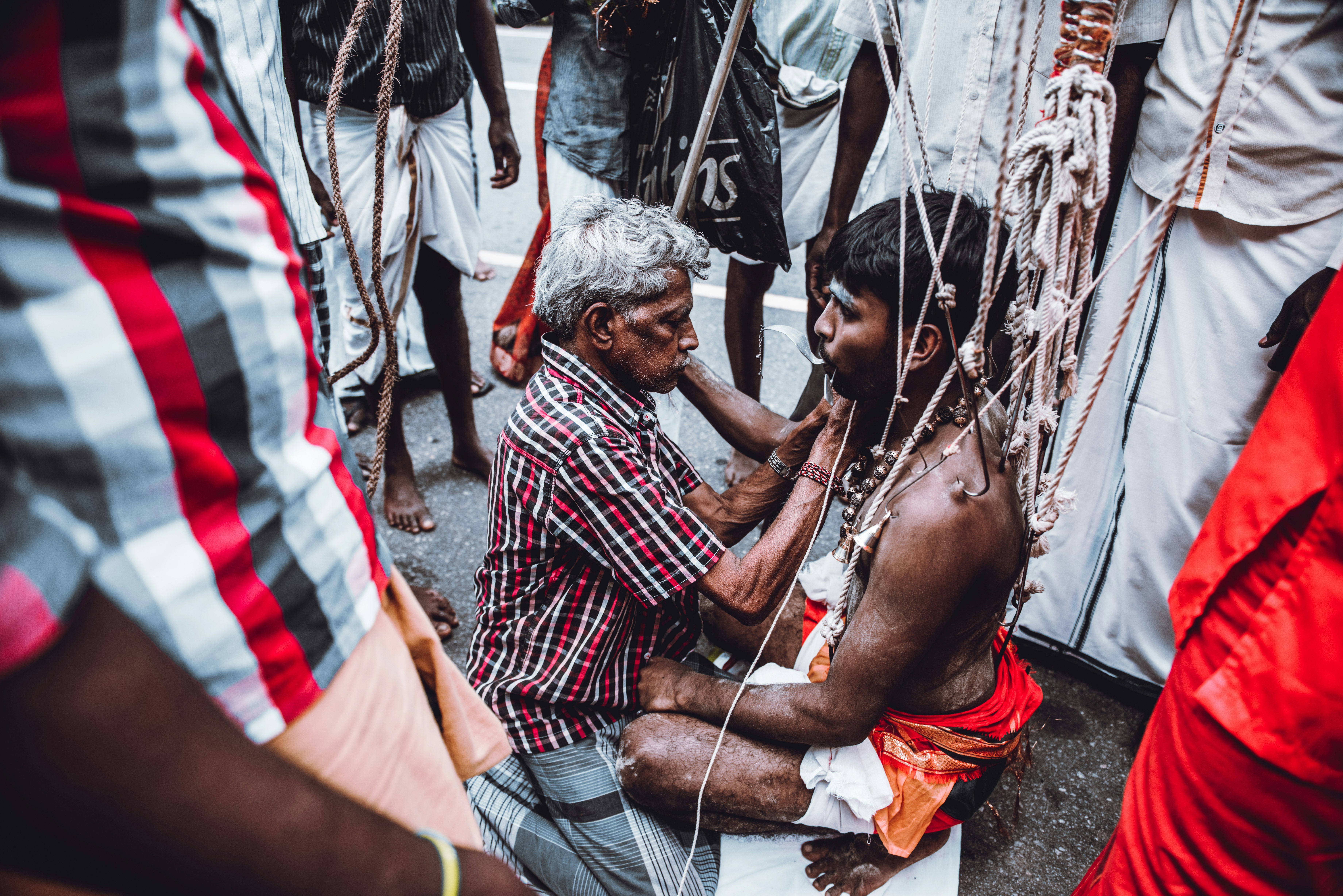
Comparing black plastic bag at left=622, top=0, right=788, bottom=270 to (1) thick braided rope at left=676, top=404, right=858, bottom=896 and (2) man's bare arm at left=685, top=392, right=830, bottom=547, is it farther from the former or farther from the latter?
(1) thick braided rope at left=676, top=404, right=858, bottom=896

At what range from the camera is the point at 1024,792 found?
7.32 feet

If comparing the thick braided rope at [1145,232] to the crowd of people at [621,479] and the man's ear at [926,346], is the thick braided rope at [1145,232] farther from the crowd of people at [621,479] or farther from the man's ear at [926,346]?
the man's ear at [926,346]

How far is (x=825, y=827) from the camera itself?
1839 mm

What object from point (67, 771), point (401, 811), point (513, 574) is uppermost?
point (67, 771)

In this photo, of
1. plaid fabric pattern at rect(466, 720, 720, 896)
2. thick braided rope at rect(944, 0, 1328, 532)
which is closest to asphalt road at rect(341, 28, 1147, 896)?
plaid fabric pattern at rect(466, 720, 720, 896)

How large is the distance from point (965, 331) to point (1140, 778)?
0.94 metres

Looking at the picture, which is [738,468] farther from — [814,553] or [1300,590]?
[1300,590]

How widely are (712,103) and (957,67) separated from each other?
3.58ft

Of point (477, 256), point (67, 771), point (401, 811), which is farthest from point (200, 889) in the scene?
point (477, 256)

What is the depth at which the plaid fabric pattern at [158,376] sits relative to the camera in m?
0.54

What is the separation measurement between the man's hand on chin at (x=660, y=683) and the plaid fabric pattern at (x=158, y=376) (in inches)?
47.6

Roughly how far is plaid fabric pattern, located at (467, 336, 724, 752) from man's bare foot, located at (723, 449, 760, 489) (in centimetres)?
129

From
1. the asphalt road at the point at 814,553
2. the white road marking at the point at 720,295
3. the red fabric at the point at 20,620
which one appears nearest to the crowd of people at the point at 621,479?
the red fabric at the point at 20,620

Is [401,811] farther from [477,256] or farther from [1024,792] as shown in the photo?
[477,256]
